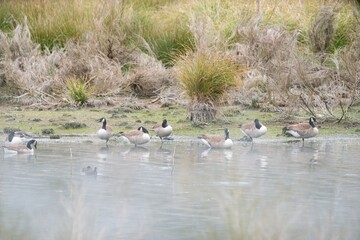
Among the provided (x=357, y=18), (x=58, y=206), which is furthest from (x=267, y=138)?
(x=58, y=206)

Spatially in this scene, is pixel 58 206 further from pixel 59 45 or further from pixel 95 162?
pixel 59 45

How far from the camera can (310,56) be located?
2025 centimetres

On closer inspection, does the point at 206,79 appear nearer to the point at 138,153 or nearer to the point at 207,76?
the point at 207,76

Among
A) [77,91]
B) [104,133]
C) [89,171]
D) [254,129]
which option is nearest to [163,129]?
[104,133]

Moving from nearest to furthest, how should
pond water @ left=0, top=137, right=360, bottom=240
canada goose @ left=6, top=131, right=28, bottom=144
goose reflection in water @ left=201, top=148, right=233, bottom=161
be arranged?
pond water @ left=0, top=137, right=360, bottom=240
goose reflection in water @ left=201, top=148, right=233, bottom=161
canada goose @ left=6, top=131, right=28, bottom=144

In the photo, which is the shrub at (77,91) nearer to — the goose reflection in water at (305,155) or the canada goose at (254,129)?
the canada goose at (254,129)

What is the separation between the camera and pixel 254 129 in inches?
620

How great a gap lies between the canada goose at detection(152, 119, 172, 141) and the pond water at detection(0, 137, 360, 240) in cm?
17

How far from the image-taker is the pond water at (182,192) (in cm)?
867

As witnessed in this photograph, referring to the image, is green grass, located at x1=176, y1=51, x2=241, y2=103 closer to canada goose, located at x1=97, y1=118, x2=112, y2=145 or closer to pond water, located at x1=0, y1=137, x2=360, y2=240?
pond water, located at x1=0, y1=137, x2=360, y2=240

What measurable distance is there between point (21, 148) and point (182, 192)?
146 inches

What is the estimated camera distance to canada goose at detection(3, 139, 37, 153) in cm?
1390

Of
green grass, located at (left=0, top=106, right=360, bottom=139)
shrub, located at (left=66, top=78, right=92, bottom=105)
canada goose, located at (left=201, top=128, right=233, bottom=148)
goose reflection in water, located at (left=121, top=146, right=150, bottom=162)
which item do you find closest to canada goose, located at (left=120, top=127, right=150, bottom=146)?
goose reflection in water, located at (left=121, top=146, right=150, bottom=162)

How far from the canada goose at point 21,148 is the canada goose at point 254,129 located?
3356 millimetres
